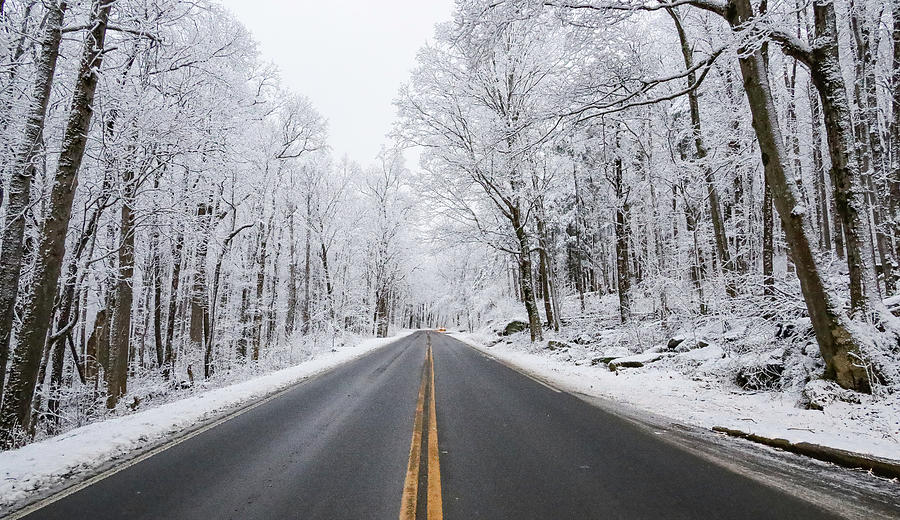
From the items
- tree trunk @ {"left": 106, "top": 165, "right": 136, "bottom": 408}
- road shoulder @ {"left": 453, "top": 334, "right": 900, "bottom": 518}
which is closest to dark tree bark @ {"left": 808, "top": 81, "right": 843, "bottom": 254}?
road shoulder @ {"left": 453, "top": 334, "right": 900, "bottom": 518}

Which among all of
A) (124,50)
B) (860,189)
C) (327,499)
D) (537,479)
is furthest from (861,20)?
(124,50)

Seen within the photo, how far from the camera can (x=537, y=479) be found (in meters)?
3.86

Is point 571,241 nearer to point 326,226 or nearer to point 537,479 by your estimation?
point 326,226

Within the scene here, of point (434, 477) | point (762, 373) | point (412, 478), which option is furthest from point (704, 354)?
point (412, 478)

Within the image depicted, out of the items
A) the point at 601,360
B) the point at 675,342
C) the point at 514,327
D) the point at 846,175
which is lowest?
the point at 601,360

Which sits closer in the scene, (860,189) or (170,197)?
(860,189)

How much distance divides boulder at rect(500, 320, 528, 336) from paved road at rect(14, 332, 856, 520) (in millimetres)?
18138

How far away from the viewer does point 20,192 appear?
6.39 metres

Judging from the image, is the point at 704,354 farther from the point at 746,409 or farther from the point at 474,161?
the point at 474,161

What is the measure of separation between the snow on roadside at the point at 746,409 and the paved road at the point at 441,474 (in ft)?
4.48

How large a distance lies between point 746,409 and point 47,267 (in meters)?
10.9

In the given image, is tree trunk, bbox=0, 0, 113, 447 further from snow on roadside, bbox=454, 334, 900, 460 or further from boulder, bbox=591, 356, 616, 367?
boulder, bbox=591, 356, 616, 367

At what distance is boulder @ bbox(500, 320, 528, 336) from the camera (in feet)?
81.9

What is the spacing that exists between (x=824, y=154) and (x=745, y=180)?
366 centimetres
